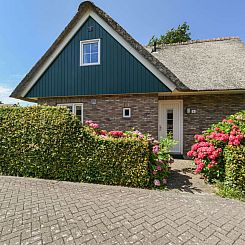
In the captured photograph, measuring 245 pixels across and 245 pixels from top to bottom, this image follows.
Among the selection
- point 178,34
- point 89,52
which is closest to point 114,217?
point 89,52

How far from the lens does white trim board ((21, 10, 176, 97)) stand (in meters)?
7.37

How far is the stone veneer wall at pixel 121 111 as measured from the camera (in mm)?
7777

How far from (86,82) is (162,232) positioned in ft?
23.1

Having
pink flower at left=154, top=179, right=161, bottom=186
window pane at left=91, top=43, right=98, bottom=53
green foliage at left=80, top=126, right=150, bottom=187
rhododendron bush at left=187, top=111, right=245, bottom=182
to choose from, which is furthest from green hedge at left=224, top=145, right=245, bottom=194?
window pane at left=91, top=43, right=98, bottom=53

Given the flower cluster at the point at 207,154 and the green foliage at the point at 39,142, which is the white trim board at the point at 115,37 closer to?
the flower cluster at the point at 207,154

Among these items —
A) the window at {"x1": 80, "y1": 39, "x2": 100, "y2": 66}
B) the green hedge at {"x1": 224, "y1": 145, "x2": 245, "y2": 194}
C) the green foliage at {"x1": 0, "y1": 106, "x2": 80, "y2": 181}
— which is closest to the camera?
the green hedge at {"x1": 224, "y1": 145, "x2": 245, "y2": 194}

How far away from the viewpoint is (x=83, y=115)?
875 cm

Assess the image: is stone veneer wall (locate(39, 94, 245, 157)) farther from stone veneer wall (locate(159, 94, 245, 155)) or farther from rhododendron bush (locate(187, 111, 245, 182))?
rhododendron bush (locate(187, 111, 245, 182))

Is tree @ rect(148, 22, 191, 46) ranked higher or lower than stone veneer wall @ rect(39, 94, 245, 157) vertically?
higher

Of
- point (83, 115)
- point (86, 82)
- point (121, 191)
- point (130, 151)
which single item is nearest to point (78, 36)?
point (86, 82)

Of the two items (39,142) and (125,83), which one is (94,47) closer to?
(125,83)

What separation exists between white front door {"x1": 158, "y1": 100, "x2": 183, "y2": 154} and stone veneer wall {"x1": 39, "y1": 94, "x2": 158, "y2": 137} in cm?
125

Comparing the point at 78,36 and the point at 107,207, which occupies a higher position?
the point at 78,36

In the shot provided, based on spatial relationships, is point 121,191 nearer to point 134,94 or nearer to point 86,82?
point 134,94
